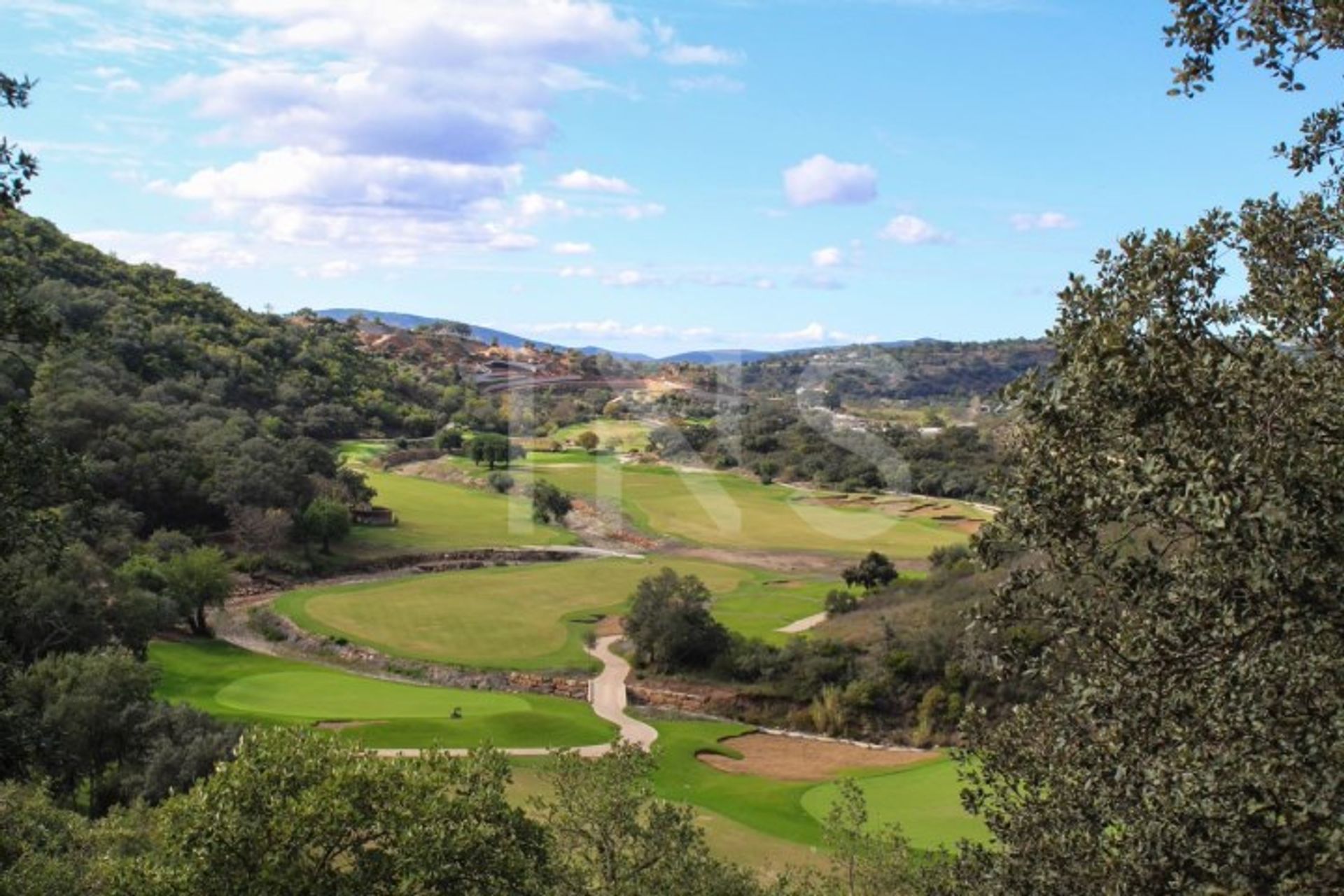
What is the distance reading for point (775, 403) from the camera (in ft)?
397

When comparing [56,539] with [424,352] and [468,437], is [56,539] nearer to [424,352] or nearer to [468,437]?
[468,437]

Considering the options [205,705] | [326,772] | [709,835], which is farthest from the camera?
[205,705]

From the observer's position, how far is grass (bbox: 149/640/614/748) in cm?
3016

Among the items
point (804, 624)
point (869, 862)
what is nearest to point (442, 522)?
point (804, 624)

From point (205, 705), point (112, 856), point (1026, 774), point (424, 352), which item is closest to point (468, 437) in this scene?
point (424, 352)

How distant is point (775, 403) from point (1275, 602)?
11613 centimetres

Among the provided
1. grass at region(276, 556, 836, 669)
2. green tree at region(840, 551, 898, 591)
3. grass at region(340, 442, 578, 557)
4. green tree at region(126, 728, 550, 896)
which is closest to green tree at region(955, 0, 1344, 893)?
green tree at region(126, 728, 550, 896)

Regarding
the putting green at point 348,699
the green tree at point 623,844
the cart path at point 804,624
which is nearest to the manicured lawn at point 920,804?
the green tree at point 623,844

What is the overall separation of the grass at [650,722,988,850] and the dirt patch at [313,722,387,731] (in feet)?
28.4

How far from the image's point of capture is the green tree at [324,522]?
55.5 metres

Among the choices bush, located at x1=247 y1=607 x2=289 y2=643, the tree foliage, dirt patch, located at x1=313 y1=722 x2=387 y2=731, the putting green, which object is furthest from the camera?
bush, located at x1=247 y1=607 x2=289 y2=643

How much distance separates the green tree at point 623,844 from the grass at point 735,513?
46.7 metres

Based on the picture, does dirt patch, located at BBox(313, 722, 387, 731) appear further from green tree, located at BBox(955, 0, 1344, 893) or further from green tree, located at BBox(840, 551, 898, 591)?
green tree, located at BBox(840, 551, 898, 591)

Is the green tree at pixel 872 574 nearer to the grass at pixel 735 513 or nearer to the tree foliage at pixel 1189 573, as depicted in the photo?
the grass at pixel 735 513
